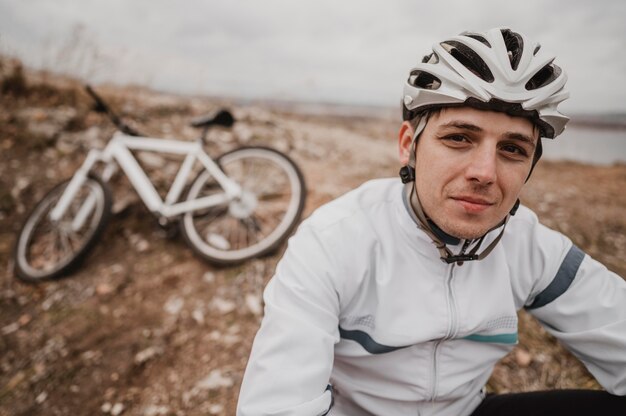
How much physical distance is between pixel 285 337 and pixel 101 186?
11.9 feet

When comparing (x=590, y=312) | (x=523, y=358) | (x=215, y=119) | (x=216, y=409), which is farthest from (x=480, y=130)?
(x=215, y=119)

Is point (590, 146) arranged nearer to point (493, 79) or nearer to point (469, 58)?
point (469, 58)

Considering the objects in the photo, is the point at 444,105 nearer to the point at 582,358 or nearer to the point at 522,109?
the point at 522,109

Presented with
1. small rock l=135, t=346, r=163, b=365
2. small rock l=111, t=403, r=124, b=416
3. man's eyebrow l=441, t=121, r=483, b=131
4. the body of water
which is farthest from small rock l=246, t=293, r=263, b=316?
the body of water

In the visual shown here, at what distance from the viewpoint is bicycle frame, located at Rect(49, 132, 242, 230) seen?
142 inches

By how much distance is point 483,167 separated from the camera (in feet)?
4.24

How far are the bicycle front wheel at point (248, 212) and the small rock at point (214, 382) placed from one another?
1.20m

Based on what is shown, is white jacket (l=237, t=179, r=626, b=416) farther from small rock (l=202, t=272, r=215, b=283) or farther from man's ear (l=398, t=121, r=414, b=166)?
small rock (l=202, t=272, r=215, b=283)

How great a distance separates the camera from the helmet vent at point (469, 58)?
148 centimetres

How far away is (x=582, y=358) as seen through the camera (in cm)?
161

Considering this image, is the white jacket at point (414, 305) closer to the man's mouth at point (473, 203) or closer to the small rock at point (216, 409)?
the man's mouth at point (473, 203)

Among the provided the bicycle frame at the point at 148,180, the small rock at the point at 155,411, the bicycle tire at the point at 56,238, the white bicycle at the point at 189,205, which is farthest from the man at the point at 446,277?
the bicycle tire at the point at 56,238

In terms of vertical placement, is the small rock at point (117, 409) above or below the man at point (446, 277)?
below

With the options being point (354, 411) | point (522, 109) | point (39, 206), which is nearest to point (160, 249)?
point (39, 206)
